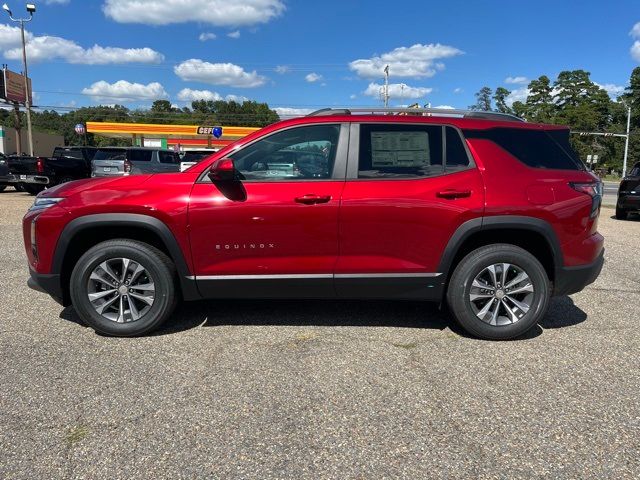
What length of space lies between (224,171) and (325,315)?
1741 millimetres

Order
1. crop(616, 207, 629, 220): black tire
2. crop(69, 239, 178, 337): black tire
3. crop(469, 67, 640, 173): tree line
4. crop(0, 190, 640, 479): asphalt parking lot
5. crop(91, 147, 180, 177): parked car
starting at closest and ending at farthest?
crop(0, 190, 640, 479): asphalt parking lot, crop(69, 239, 178, 337): black tire, crop(616, 207, 629, 220): black tire, crop(91, 147, 180, 177): parked car, crop(469, 67, 640, 173): tree line

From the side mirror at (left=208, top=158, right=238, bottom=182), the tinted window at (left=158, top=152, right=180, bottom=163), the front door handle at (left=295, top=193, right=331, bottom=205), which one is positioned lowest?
the front door handle at (left=295, top=193, right=331, bottom=205)

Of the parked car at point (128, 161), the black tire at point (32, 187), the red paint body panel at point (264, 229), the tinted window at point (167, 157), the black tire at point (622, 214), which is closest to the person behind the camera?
the red paint body panel at point (264, 229)

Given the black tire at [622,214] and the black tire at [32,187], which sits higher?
the black tire at [32,187]

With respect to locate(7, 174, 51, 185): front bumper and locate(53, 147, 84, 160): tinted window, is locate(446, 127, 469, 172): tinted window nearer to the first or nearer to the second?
locate(7, 174, 51, 185): front bumper

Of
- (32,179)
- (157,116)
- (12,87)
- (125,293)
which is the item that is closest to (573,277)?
(125,293)

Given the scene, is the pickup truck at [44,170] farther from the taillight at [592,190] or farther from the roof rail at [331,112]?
the taillight at [592,190]

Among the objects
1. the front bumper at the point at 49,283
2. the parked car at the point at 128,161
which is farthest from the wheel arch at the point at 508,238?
the parked car at the point at 128,161

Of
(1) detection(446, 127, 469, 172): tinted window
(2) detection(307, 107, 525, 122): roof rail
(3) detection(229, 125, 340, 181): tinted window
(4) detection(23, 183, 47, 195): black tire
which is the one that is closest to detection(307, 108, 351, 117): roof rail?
(2) detection(307, 107, 525, 122): roof rail

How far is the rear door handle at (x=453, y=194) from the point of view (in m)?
3.87

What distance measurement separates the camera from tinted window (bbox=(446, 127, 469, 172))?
3.97 m

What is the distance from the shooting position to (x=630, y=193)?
1273 centimetres

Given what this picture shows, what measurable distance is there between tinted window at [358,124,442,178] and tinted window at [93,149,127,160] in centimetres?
1446

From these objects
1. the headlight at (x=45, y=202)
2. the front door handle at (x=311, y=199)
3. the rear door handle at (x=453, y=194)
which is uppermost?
the rear door handle at (x=453, y=194)
